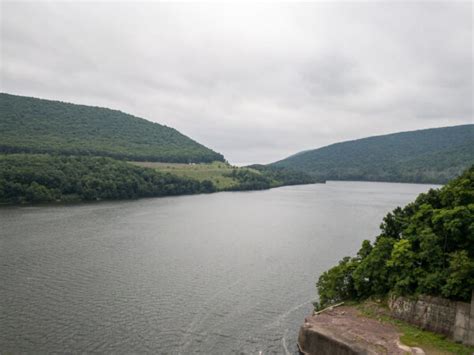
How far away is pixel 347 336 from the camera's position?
26.9 metres

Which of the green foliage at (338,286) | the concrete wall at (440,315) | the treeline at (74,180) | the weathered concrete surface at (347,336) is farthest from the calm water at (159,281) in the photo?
the treeline at (74,180)

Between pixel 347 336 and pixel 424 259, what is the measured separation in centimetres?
905

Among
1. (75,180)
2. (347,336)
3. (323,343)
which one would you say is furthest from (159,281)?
(75,180)

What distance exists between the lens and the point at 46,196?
392 feet

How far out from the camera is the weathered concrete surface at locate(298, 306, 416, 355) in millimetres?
25406

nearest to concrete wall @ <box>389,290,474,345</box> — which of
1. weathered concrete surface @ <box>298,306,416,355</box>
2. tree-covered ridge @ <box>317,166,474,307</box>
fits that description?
tree-covered ridge @ <box>317,166,474,307</box>

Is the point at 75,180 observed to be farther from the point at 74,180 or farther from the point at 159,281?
the point at 159,281

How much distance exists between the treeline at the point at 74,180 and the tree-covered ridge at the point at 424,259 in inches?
4252

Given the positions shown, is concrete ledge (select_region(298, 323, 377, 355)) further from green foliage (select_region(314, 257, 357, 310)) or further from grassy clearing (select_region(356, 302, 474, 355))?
Answer: green foliage (select_region(314, 257, 357, 310))

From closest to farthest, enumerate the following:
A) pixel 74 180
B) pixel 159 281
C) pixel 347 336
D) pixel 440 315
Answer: pixel 440 315 → pixel 347 336 → pixel 159 281 → pixel 74 180

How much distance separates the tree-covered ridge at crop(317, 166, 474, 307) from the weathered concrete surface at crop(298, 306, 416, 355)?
356cm

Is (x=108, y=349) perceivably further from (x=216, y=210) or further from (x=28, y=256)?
(x=216, y=210)

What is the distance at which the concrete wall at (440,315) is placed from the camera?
25.0 m

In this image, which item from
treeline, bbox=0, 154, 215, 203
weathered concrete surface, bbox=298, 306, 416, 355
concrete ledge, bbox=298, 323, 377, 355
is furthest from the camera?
treeline, bbox=0, 154, 215, 203
